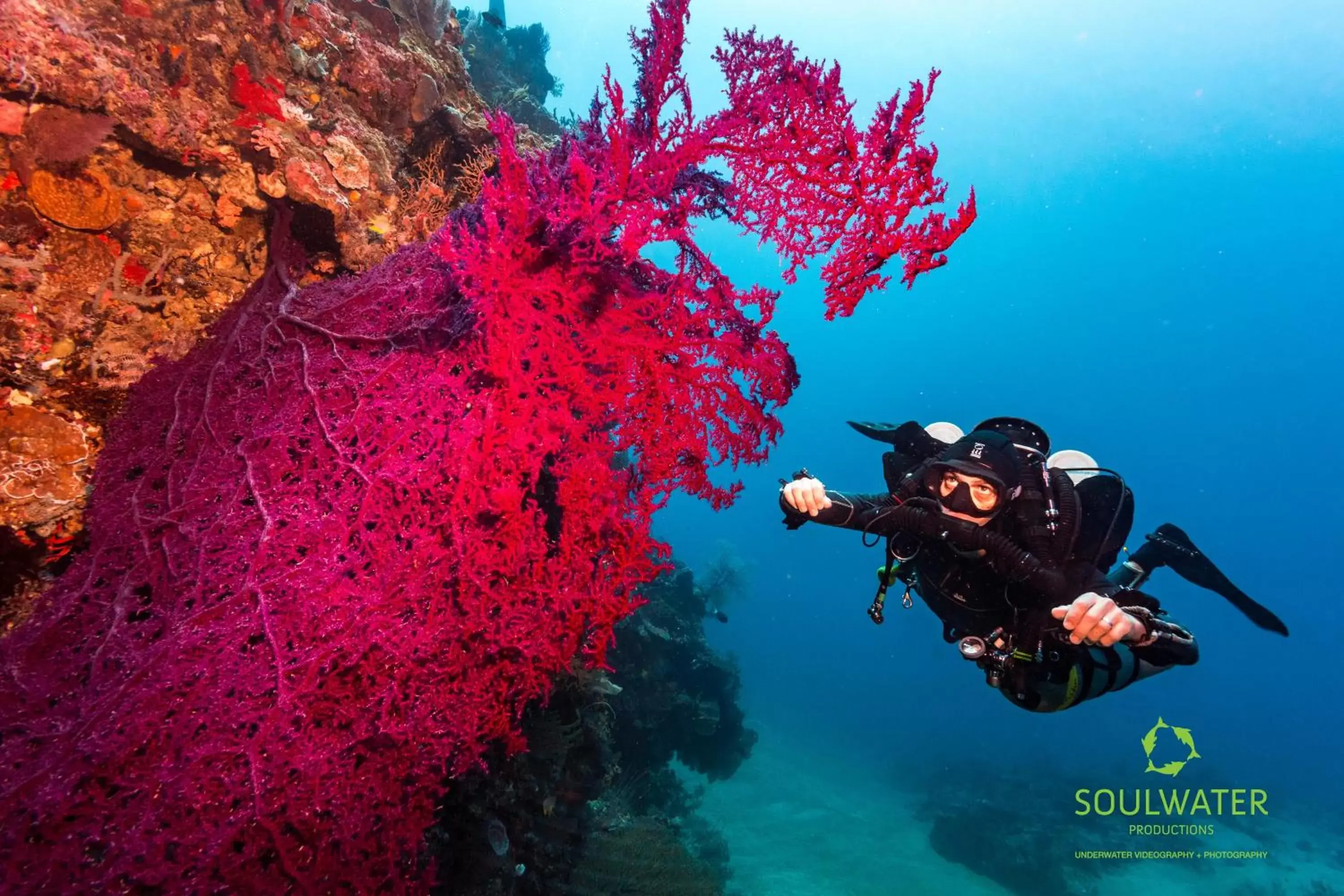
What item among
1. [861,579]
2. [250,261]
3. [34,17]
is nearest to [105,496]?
[250,261]

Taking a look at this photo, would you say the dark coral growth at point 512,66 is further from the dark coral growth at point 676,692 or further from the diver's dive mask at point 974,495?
the dark coral growth at point 676,692

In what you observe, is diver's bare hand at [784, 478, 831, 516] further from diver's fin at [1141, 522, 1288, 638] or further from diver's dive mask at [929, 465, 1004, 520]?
diver's fin at [1141, 522, 1288, 638]

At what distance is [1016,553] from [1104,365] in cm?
13472

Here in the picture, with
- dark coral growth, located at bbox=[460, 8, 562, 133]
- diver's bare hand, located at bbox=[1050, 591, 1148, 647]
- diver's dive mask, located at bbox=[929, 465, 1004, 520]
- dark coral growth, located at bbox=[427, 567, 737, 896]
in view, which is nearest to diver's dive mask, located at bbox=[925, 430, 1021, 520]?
diver's dive mask, located at bbox=[929, 465, 1004, 520]

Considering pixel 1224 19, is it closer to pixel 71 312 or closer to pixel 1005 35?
pixel 1005 35

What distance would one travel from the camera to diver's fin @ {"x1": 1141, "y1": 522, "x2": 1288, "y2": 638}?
4.44 meters

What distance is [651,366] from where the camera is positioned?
343 cm

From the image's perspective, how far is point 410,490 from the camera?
9.51 ft

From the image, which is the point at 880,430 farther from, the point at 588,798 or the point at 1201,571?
the point at 588,798

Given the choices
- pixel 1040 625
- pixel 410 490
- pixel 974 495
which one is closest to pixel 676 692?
pixel 974 495

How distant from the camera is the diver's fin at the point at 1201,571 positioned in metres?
4.44

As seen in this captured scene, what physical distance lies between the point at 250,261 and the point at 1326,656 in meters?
104

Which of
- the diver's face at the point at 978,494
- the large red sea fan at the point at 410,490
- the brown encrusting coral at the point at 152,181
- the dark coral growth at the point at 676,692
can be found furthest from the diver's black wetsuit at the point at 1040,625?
the dark coral growth at the point at 676,692

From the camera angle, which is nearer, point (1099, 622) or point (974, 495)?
point (1099, 622)
